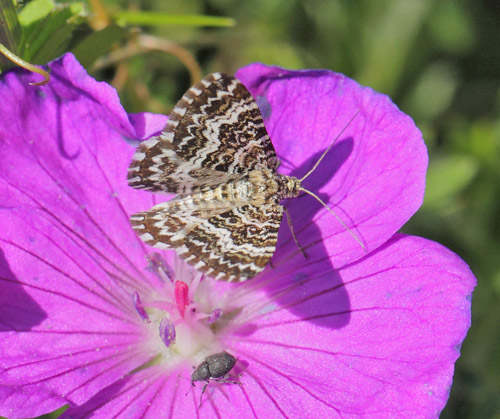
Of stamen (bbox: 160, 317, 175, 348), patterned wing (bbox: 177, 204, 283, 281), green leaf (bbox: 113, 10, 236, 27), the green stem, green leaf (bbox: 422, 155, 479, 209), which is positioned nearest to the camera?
patterned wing (bbox: 177, 204, 283, 281)

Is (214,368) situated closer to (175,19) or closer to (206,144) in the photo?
(206,144)

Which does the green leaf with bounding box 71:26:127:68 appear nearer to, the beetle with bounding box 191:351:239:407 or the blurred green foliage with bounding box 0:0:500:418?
the blurred green foliage with bounding box 0:0:500:418

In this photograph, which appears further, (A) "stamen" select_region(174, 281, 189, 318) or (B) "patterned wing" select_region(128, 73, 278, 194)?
(A) "stamen" select_region(174, 281, 189, 318)

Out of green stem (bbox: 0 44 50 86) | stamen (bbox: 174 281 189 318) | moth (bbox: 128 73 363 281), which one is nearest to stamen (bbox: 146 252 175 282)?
stamen (bbox: 174 281 189 318)

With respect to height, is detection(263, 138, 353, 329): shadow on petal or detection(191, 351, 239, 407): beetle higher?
detection(263, 138, 353, 329): shadow on petal

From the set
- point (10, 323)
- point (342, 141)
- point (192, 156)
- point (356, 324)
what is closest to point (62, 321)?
point (10, 323)

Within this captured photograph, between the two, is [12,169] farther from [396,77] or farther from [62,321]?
[396,77]

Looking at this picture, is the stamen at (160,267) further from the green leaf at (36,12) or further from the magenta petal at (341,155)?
the green leaf at (36,12)

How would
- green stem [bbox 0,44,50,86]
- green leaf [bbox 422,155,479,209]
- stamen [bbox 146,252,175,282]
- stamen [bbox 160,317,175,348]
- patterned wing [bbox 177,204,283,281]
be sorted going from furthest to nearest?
green leaf [bbox 422,155,479,209] < stamen [bbox 146,252,175,282] < stamen [bbox 160,317,175,348] < green stem [bbox 0,44,50,86] < patterned wing [bbox 177,204,283,281]
